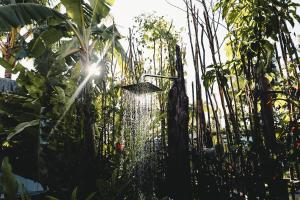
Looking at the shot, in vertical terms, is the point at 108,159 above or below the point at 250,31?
below

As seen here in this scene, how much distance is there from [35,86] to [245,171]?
116 inches

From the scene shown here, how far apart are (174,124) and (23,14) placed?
126 inches

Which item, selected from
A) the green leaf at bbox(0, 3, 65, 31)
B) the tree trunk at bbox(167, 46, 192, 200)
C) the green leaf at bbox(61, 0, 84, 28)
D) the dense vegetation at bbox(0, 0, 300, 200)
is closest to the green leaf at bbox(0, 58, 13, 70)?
the dense vegetation at bbox(0, 0, 300, 200)

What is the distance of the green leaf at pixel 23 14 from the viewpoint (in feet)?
13.9

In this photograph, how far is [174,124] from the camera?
2773mm

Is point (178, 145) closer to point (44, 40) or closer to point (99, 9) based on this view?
point (99, 9)

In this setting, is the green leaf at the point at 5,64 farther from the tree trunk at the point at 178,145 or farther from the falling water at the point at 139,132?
the tree trunk at the point at 178,145

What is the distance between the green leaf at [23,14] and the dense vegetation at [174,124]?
0.02 m

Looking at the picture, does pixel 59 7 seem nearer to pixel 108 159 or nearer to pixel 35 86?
pixel 35 86

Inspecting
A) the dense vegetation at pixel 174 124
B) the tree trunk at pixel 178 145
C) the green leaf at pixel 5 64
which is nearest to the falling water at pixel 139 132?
the dense vegetation at pixel 174 124

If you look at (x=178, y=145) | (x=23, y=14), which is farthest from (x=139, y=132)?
(x=23, y=14)

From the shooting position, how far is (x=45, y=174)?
3.42 meters

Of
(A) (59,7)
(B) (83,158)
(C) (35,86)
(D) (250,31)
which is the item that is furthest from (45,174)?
(A) (59,7)

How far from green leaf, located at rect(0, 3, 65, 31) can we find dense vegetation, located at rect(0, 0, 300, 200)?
2cm
